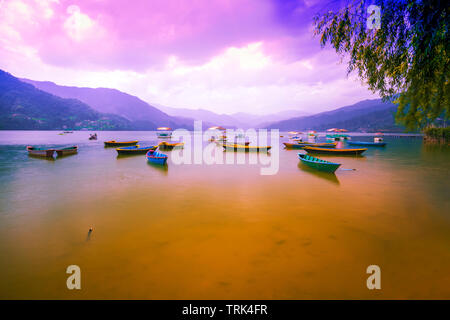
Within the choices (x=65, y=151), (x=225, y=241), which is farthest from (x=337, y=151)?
(x=65, y=151)

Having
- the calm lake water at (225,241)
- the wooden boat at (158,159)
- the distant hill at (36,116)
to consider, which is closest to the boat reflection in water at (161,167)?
the wooden boat at (158,159)

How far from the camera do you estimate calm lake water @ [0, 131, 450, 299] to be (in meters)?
4.19

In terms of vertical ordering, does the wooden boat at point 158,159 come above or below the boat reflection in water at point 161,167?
above

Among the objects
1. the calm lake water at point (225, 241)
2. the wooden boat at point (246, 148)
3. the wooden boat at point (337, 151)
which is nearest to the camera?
the calm lake water at point (225, 241)

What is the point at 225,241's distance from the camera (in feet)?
19.9

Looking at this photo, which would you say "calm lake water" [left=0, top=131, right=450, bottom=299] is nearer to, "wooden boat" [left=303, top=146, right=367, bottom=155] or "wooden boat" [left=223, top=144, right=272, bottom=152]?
"wooden boat" [left=303, top=146, right=367, bottom=155]

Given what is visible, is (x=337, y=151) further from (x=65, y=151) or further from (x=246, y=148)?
(x=65, y=151)

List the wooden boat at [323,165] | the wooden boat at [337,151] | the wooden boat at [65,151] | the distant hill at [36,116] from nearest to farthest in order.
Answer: the wooden boat at [323,165] → the wooden boat at [65,151] → the wooden boat at [337,151] → the distant hill at [36,116]

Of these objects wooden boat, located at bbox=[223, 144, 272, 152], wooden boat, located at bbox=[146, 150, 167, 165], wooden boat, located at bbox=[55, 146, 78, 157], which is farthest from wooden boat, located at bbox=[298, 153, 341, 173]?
wooden boat, located at bbox=[55, 146, 78, 157]

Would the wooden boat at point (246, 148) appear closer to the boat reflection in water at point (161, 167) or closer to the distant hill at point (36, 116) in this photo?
the boat reflection in water at point (161, 167)

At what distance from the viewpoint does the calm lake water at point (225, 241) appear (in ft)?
13.7
